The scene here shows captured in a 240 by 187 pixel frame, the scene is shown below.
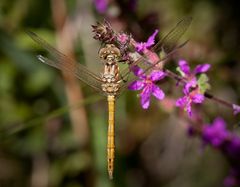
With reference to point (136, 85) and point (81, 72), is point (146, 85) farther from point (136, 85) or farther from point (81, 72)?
point (81, 72)

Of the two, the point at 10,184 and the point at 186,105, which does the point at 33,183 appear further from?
the point at 186,105

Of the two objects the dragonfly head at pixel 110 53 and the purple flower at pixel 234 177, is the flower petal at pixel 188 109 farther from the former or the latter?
the purple flower at pixel 234 177

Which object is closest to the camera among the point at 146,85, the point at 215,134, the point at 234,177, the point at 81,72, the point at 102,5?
the point at 146,85

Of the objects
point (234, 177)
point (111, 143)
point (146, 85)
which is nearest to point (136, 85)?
point (146, 85)

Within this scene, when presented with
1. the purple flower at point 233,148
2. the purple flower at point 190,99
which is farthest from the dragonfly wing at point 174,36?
the purple flower at point 233,148

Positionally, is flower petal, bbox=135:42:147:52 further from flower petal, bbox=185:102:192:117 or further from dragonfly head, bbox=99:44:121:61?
flower petal, bbox=185:102:192:117

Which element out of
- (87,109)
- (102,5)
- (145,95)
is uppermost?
(102,5)
